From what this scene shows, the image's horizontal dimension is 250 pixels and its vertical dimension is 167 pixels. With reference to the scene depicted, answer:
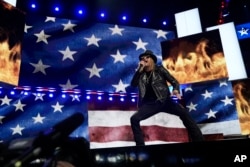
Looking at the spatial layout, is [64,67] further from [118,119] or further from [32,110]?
[118,119]

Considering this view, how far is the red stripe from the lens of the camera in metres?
5.56

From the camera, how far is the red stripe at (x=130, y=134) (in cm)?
556

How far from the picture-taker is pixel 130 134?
5949 mm

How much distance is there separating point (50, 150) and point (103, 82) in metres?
5.47

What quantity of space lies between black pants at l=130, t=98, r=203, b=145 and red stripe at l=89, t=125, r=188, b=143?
4.85 feet

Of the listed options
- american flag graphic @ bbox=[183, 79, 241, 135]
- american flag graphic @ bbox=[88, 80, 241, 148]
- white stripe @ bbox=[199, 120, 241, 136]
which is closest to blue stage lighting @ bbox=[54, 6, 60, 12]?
american flag graphic @ bbox=[88, 80, 241, 148]

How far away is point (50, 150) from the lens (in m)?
0.71

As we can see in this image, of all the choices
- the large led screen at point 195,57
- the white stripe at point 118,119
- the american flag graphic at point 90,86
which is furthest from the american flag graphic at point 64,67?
the large led screen at point 195,57

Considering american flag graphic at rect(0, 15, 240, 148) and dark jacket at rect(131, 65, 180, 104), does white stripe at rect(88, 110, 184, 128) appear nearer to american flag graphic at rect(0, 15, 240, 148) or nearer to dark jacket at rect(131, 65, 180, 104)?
american flag graphic at rect(0, 15, 240, 148)

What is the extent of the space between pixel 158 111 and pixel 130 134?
5.76 feet

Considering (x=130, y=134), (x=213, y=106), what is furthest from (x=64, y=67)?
(x=213, y=106)

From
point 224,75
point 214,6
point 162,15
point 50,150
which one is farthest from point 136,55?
point 50,150

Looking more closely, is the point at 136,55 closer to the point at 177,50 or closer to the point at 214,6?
the point at 177,50

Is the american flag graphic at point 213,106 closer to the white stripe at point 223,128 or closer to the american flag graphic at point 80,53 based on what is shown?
the white stripe at point 223,128
